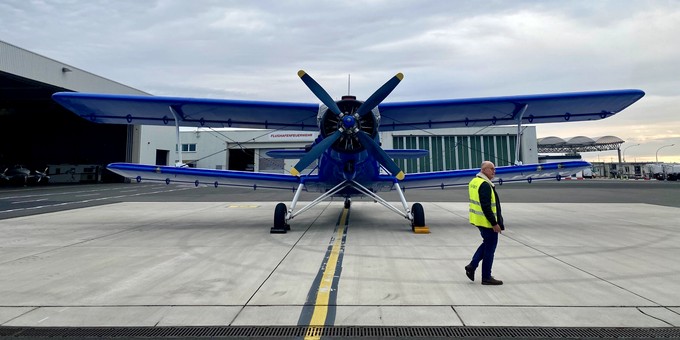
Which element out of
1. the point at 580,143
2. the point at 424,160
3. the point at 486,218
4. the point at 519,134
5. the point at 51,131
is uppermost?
the point at 580,143

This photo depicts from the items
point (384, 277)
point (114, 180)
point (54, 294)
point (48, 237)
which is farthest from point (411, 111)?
point (114, 180)

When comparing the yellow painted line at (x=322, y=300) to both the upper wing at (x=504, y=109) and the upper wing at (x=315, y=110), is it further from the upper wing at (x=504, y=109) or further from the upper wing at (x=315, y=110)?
the upper wing at (x=504, y=109)

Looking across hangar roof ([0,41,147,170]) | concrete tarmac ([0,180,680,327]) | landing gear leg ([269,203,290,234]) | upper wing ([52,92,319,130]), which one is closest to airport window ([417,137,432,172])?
upper wing ([52,92,319,130])

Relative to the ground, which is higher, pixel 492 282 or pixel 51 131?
pixel 51 131

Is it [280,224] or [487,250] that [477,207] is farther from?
[280,224]

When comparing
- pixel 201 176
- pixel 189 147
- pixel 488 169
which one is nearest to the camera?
pixel 488 169

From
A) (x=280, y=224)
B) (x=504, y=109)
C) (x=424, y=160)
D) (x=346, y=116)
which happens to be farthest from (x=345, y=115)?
(x=424, y=160)

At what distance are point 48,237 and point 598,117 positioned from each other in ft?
46.6

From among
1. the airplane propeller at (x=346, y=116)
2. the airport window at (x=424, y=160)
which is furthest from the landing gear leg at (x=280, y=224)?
the airport window at (x=424, y=160)

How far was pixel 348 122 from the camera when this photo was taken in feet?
23.6

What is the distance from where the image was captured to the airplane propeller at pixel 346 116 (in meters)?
7.17

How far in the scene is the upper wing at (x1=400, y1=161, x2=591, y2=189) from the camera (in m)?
8.19

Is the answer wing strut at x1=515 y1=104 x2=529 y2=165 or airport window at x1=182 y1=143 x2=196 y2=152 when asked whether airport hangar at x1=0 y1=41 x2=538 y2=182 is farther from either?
wing strut at x1=515 y1=104 x2=529 y2=165

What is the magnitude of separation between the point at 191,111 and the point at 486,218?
312 inches
